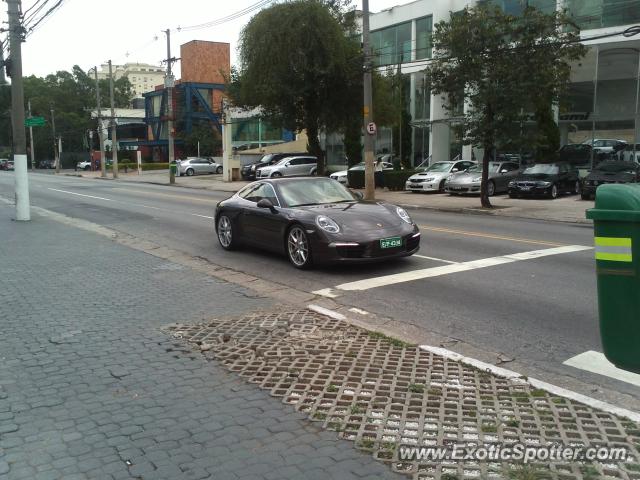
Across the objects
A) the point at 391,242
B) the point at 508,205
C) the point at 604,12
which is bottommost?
the point at 508,205

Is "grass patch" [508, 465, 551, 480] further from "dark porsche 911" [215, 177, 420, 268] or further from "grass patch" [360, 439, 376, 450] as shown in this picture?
"dark porsche 911" [215, 177, 420, 268]

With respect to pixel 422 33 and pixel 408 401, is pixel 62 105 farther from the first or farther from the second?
pixel 408 401

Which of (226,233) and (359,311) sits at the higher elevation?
(226,233)

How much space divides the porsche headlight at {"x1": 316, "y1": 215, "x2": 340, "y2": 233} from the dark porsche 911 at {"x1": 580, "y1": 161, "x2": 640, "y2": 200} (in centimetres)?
1622

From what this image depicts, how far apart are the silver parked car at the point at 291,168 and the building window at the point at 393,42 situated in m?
7.63

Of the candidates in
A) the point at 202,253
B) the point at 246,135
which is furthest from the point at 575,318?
the point at 246,135

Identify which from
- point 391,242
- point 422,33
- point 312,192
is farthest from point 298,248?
point 422,33

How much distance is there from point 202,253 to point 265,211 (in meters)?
1.77

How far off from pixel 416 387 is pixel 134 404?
1969 mm

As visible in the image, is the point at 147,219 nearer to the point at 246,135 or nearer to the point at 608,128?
the point at 608,128

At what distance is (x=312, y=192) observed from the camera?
32.5ft

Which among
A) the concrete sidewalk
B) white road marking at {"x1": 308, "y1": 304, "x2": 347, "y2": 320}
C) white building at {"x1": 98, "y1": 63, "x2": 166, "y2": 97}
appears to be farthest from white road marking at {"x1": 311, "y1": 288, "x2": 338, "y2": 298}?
white building at {"x1": 98, "y1": 63, "x2": 166, "y2": 97}

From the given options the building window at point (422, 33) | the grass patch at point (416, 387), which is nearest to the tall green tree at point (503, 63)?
the grass patch at point (416, 387)

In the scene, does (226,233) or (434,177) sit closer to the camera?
(226,233)
